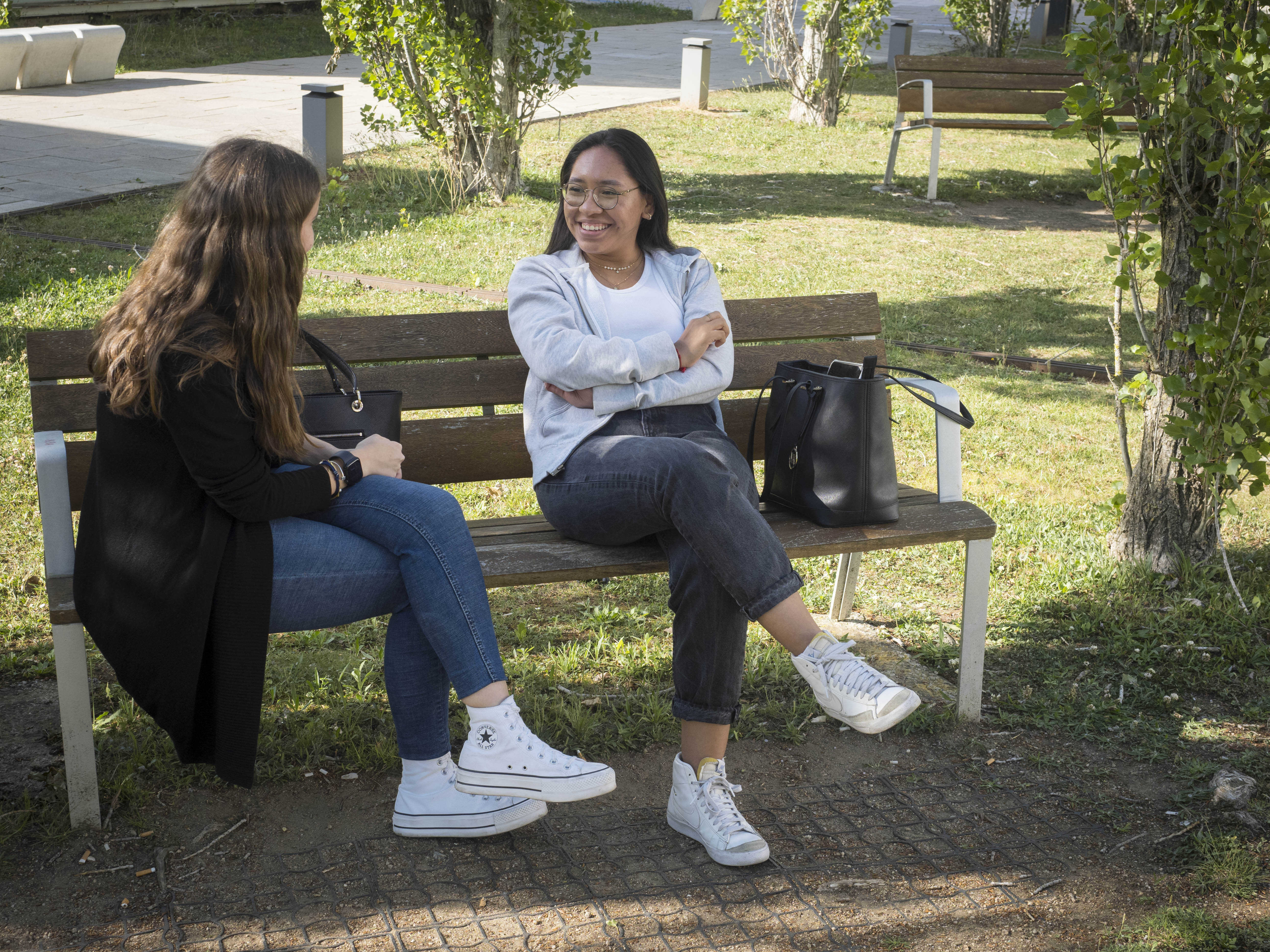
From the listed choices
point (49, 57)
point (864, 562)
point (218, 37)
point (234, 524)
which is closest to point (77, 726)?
point (234, 524)

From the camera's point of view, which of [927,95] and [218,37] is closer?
[927,95]

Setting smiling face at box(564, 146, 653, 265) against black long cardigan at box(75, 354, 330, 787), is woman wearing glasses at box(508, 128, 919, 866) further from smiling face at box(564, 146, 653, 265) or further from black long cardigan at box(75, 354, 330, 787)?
black long cardigan at box(75, 354, 330, 787)

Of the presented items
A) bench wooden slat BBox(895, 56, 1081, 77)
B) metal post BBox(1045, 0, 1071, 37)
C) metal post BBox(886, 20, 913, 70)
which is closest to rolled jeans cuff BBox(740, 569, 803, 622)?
bench wooden slat BBox(895, 56, 1081, 77)

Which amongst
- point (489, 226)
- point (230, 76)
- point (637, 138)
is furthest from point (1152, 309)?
point (230, 76)

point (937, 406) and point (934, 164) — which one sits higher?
point (934, 164)

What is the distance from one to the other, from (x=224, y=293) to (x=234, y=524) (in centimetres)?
44

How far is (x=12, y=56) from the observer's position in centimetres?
1320

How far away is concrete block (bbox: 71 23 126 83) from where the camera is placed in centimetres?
1407

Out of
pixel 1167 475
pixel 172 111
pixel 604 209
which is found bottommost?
pixel 1167 475

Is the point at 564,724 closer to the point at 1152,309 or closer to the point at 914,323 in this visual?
the point at 914,323

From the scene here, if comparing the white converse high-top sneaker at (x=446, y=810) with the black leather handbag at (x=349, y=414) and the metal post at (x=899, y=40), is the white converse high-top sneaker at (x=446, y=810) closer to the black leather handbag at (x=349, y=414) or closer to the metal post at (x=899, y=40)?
the black leather handbag at (x=349, y=414)

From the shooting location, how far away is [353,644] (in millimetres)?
3555

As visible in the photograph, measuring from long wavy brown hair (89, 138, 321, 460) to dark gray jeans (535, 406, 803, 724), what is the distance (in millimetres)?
780

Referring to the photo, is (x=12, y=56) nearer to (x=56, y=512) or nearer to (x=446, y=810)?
(x=56, y=512)
